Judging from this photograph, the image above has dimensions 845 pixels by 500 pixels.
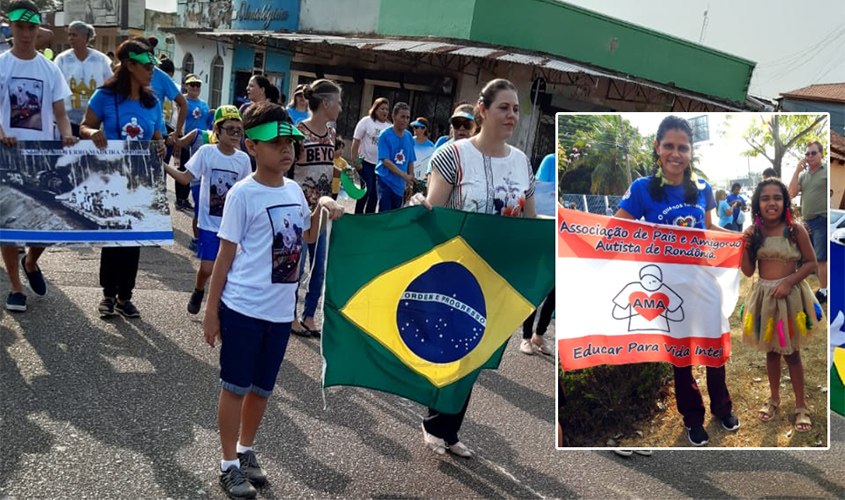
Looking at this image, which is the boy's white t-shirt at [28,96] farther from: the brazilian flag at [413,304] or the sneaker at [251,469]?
the sneaker at [251,469]

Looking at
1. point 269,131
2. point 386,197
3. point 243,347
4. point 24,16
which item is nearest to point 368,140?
point 386,197

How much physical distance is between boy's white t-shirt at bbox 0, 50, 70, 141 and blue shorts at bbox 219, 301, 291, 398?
3.05 meters

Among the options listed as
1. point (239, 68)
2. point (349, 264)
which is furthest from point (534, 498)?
point (239, 68)

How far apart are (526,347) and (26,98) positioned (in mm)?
3995

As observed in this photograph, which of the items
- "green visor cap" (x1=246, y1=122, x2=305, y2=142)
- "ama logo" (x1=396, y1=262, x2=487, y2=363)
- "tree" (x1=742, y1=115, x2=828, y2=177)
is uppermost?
"tree" (x1=742, y1=115, x2=828, y2=177)

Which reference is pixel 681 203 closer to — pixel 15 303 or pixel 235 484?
pixel 235 484

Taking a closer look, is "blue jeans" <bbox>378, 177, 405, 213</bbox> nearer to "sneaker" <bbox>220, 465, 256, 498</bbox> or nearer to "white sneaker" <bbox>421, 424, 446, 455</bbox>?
"white sneaker" <bbox>421, 424, 446, 455</bbox>

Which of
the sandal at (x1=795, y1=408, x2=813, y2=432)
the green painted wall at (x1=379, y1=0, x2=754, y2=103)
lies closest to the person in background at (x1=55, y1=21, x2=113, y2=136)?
the sandal at (x1=795, y1=408, x2=813, y2=432)

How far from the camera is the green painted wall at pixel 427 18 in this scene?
20.6 metres

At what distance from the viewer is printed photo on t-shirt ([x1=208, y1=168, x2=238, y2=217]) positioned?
6.21 meters

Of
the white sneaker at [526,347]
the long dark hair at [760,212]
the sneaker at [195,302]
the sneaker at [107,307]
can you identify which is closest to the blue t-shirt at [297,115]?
the sneaker at [195,302]

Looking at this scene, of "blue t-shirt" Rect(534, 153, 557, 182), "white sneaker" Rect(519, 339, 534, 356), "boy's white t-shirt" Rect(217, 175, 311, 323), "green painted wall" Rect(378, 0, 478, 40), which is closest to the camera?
"boy's white t-shirt" Rect(217, 175, 311, 323)

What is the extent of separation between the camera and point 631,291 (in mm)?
4031

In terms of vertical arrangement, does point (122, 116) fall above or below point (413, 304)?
above
